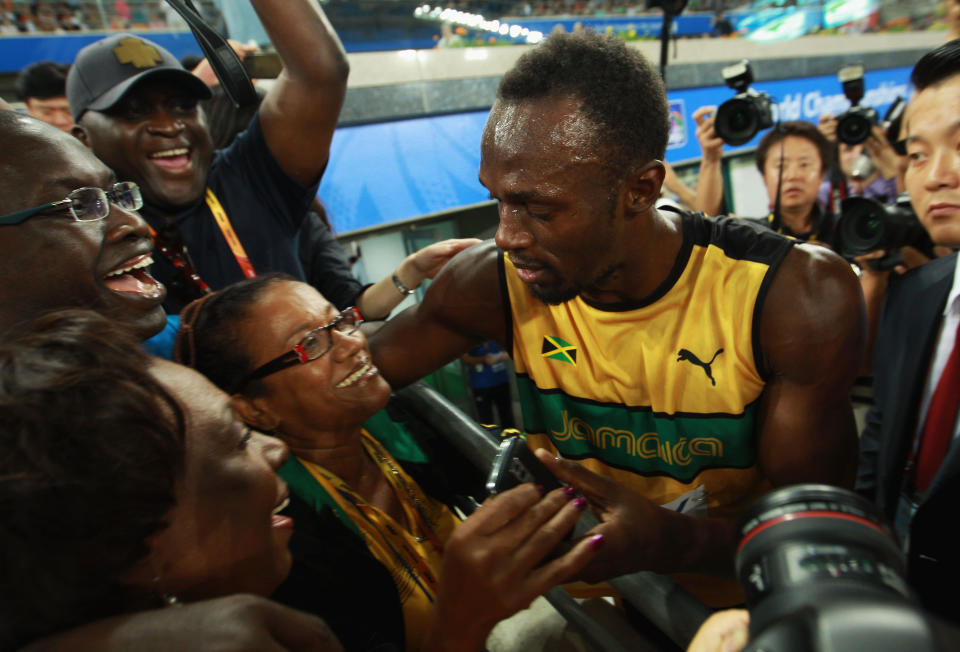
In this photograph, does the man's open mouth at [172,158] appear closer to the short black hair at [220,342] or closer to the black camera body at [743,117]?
the short black hair at [220,342]

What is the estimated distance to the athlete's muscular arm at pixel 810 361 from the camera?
1317 millimetres

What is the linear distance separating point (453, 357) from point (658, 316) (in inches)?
30.5

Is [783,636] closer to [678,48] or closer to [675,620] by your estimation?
[675,620]

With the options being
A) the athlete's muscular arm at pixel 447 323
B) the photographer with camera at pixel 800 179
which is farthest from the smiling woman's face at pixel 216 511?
the photographer with camera at pixel 800 179

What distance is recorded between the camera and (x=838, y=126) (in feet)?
11.6

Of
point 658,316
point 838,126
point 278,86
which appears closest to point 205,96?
point 278,86

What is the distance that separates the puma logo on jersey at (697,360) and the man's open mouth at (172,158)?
168cm

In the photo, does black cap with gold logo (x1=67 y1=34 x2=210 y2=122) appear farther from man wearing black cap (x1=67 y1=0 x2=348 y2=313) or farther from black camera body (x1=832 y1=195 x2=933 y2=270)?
black camera body (x1=832 y1=195 x2=933 y2=270)

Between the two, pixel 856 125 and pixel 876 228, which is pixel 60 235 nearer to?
pixel 876 228

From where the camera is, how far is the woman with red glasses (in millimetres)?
952

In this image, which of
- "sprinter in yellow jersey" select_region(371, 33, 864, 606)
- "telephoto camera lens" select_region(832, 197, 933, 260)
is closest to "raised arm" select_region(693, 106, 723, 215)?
"telephoto camera lens" select_region(832, 197, 933, 260)

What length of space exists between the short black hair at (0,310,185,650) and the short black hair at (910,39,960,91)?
1.96 meters

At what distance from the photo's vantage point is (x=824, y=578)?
53 cm

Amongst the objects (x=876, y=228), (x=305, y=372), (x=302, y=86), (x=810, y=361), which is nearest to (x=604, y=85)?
(x=810, y=361)
